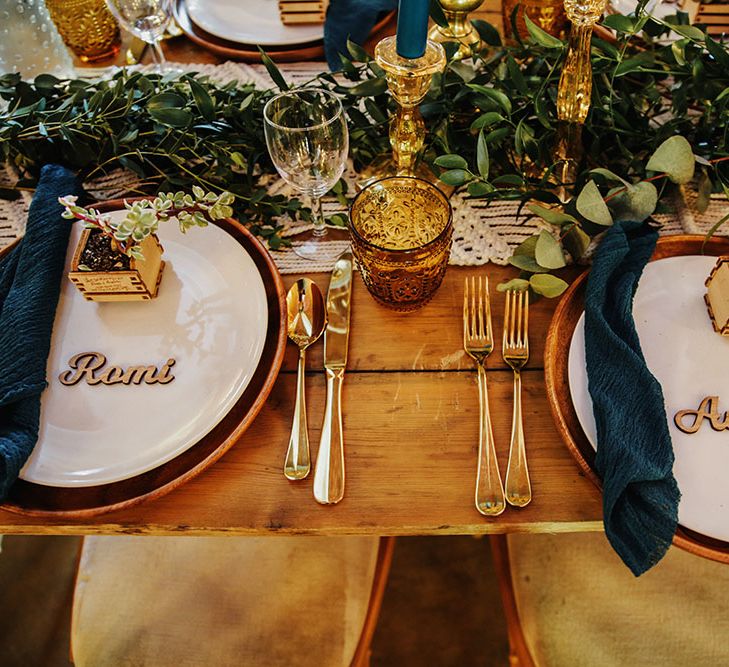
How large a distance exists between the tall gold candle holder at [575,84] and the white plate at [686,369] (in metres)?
0.20

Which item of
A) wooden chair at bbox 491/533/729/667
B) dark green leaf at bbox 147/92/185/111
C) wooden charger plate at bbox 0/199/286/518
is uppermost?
dark green leaf at bbox 147/92/185/111

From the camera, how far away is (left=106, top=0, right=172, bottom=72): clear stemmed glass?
0.89m

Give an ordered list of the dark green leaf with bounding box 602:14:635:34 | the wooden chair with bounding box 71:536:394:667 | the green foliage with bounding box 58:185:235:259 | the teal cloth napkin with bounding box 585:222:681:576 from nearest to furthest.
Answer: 1. the teal cloth napkin with bounding box 585:222:681:576
2. the green foliage with bounding box 58:185:235:259
3. the dark green leaf with bounding box 602:14:635:34
4. the wooden chair with bounding box 71:536:394:667

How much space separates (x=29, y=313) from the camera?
0.65 metres

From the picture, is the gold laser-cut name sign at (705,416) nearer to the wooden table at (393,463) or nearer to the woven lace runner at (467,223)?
the wooden table at (393,463)

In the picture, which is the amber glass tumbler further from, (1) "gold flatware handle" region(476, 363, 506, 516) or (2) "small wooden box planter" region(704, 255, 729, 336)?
(2) "small wooden box planter" region(704, 255, 729, 336)

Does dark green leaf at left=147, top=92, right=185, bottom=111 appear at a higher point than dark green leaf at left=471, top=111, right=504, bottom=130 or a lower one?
higher

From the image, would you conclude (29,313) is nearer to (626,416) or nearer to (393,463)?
(393,463)

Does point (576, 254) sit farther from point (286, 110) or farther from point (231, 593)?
point (231, 593)

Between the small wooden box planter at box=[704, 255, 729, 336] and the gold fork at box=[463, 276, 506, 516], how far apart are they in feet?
0.75

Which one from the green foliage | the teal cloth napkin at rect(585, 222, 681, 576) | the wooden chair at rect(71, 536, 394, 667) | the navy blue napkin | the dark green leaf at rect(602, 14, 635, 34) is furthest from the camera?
the navy blue napkin

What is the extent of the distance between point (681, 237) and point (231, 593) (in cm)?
74

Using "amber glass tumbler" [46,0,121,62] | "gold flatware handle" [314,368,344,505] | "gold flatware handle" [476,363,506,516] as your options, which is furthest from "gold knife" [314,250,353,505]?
"amber glass tumbler" [46,0,121,62]

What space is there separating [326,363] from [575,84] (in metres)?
0.44
